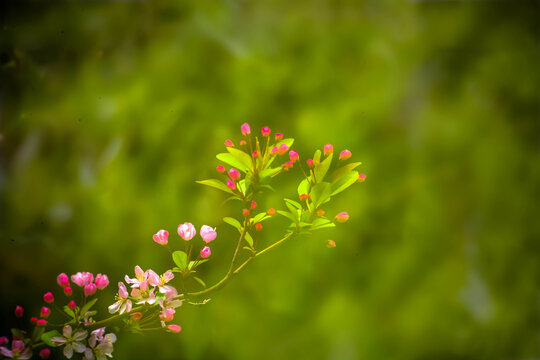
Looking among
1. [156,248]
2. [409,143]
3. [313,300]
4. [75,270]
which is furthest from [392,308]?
[75,270]

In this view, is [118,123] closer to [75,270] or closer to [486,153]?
[75,270]

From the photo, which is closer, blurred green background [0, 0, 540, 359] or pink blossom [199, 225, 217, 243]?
pink blossom [199, 225, 217, 243]

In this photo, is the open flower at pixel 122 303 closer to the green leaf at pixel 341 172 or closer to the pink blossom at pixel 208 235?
the pink blossom at pixel 208 235

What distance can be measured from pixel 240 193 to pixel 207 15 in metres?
0.35

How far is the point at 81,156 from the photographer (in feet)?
2.86

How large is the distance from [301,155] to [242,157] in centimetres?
17

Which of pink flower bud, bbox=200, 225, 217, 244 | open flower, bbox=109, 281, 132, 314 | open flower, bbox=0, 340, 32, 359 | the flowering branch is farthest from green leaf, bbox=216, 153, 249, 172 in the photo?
open flower, bbox=0, 340, 32, 359

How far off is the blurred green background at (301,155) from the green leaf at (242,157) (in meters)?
0.14

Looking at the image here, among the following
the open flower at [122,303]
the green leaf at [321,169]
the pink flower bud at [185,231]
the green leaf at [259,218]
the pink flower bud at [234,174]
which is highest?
the green leaf at [321,169]

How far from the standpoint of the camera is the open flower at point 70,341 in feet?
2.18

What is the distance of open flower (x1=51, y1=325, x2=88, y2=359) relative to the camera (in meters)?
0.67

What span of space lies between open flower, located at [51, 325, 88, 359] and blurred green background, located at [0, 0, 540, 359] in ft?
0.58

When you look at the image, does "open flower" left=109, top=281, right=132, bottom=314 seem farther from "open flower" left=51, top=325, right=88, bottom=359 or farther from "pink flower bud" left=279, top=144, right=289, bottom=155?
"pink flower bud" left=279, top=144, right=289, bottom=155

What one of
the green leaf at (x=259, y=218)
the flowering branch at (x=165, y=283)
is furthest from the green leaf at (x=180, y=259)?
the green leaf at (x=259, y=218)
